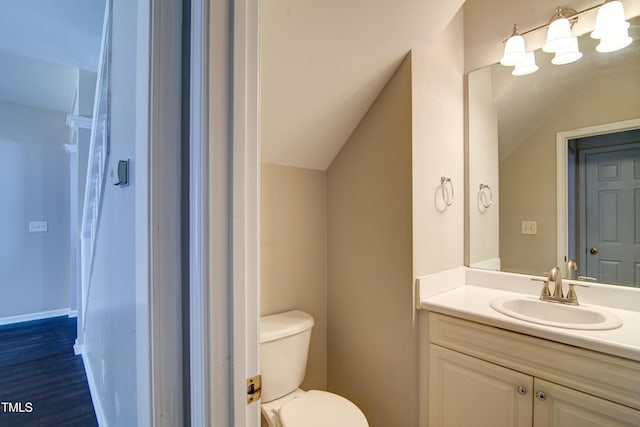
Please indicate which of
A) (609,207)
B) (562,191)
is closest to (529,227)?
(562,191)

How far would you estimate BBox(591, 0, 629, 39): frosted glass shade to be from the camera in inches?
52.3

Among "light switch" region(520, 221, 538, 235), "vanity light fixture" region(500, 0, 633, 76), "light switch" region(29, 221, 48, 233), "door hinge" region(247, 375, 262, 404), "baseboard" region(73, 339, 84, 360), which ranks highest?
"vanity light fixture" region(500, 0, 633, 76)

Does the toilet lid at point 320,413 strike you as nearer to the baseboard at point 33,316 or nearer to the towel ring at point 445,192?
the towel ring at point 445,192

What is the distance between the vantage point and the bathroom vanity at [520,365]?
3.24ft

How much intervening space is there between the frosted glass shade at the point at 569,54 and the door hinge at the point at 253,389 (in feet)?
6.35

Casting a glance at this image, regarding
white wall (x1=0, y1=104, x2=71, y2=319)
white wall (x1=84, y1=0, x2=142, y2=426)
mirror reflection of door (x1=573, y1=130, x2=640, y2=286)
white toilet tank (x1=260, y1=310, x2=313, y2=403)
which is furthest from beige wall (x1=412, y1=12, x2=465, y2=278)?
white wall (x1=0, y1=104, x2=71, y2=319)

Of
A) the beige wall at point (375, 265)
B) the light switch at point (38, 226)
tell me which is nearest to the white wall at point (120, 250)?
the beige wall at point (375, 265)

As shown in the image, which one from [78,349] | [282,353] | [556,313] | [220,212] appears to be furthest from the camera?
[78,349]

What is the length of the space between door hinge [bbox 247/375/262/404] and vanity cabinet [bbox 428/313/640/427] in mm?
1001

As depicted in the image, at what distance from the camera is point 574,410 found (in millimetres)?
1046

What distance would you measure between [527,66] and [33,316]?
5.14m

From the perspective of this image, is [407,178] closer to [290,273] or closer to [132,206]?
[290,273]

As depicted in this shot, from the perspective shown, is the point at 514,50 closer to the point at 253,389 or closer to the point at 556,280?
the point at 556,280

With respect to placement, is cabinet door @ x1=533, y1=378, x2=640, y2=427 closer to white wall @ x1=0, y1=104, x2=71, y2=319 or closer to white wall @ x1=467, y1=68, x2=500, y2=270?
white wall @ x1=467, y1=68, x2=500, y2=270
